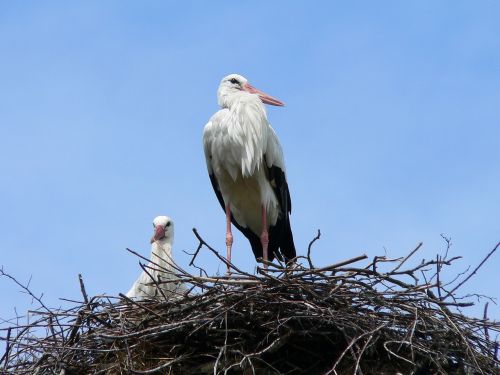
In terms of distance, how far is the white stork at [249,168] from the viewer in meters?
7.77

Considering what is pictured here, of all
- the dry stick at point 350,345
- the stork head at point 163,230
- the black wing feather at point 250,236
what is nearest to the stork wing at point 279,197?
the black wing feather at point 250,236

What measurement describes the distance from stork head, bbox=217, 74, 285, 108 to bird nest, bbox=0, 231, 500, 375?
2484 millimetres

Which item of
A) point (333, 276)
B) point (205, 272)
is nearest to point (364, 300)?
point (333, 276)

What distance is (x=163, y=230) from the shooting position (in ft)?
25.8

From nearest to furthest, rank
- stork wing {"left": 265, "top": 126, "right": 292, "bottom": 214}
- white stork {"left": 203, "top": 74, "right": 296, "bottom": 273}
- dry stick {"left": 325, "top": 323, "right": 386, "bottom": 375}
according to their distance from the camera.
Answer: dry stick {"left": 325, "top": 323, "right": 386, "bottom": 375} → white stork {"left": 203, "top": 74, "right": 296, "bottom": 273} → stork wing {"left": 265, "top": 126, "right": 292, "bottom": 214}

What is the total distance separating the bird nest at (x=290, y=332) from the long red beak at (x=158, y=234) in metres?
2.02

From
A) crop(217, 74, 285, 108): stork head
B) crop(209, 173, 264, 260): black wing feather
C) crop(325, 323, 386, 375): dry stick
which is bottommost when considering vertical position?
crop(325, 323, 386, 375): dry stick

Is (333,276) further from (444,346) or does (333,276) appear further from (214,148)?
(214,148)

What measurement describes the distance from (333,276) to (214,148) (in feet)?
7.74

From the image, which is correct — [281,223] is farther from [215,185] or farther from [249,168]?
[249,168]

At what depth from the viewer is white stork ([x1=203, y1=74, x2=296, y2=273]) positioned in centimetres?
777

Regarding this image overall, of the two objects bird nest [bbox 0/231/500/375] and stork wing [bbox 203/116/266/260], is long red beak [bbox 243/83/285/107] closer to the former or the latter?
stork wing [bbox 203/116/266/260]

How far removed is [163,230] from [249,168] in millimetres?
739

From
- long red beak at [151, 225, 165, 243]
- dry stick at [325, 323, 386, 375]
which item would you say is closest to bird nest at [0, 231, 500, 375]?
dry stick at [325, 323, 386, 375]
